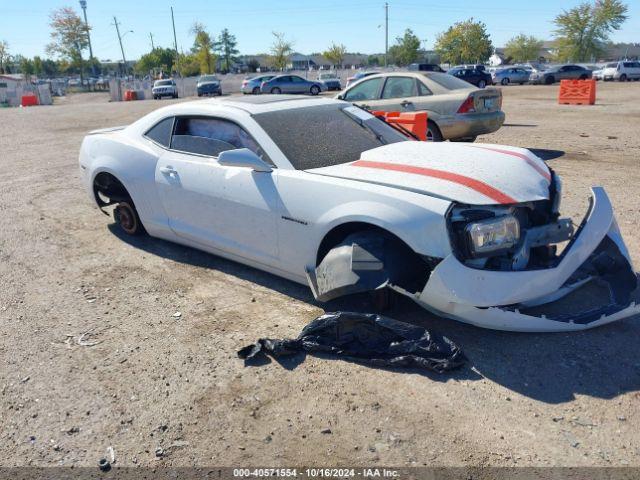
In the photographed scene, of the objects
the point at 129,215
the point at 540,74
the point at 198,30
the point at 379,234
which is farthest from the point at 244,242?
the point at 198,30

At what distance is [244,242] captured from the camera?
13.4 ft

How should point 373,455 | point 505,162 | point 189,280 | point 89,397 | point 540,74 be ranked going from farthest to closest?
point 540,74
point 189,280
point 505,162
point 89,397
point 373,455

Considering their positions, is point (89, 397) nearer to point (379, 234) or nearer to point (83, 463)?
point (83, 463)

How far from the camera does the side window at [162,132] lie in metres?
4.74

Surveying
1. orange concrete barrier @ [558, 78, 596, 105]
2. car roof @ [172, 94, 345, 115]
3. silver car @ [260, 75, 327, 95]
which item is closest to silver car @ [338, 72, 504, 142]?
car roof @ [172, 94, 345, 115]

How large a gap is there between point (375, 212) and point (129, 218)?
3.16m

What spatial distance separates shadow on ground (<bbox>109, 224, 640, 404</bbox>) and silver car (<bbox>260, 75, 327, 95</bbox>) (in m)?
29.8

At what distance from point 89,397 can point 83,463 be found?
0.54 m

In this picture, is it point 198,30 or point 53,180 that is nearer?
point 53,180

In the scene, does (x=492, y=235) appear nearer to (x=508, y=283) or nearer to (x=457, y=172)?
(x=508, y=283)

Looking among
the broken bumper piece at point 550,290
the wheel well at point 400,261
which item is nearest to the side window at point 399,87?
the broken bumper piece at point 550,290

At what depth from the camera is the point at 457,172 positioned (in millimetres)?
3422

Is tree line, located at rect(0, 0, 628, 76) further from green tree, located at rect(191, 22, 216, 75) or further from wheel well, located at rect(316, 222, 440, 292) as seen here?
wheel well, located at rect(316, 222, 440, 292)

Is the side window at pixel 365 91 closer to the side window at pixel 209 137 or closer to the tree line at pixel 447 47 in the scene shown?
the side window at pixel 209 137
